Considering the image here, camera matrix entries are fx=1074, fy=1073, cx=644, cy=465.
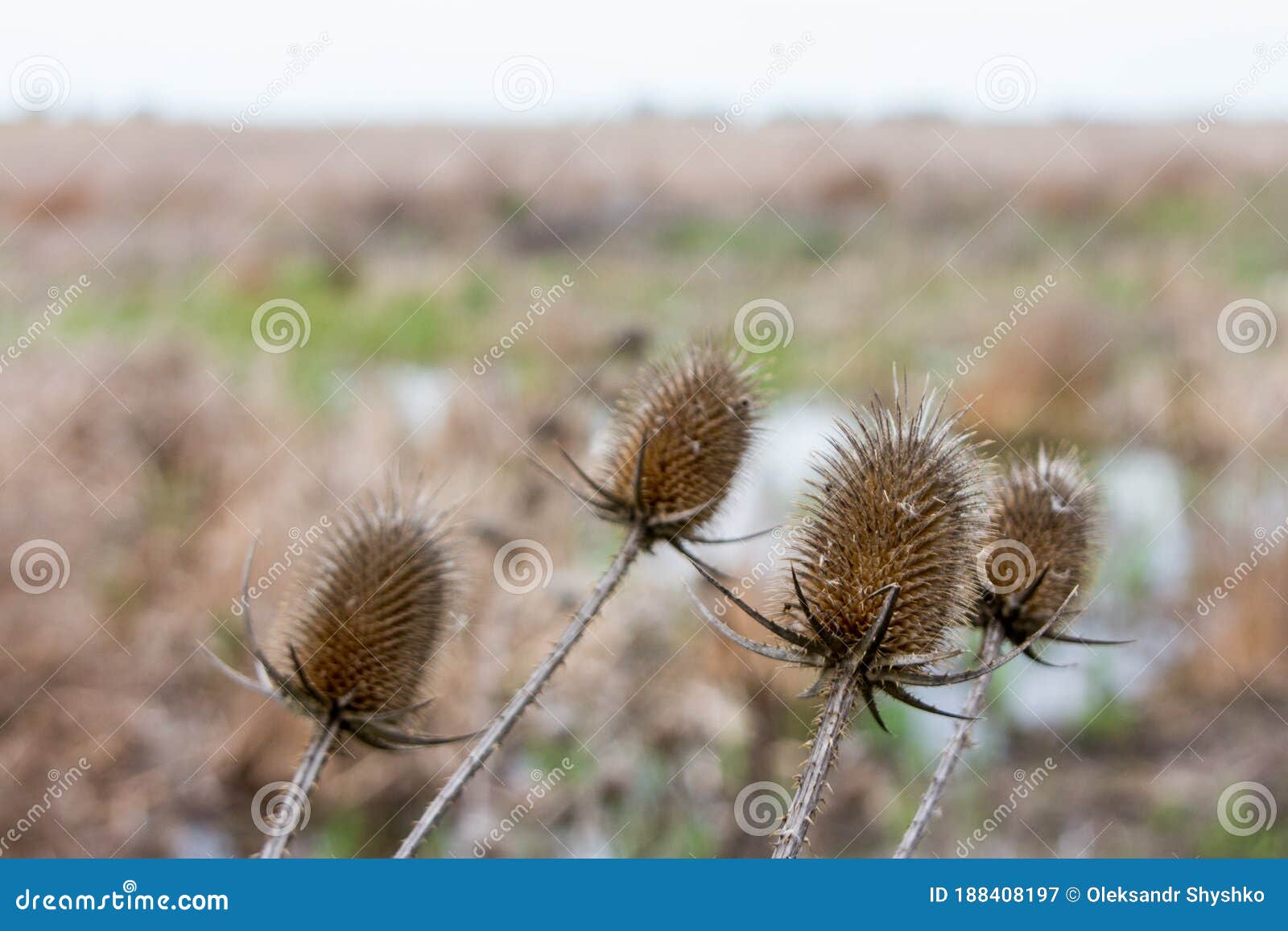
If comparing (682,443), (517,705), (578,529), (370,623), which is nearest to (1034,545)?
(682,443)

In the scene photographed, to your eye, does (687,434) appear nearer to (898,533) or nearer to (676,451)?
(676,451)

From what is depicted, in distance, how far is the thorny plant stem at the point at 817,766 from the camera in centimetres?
126

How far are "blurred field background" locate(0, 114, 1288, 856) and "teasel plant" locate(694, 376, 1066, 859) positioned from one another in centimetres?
17

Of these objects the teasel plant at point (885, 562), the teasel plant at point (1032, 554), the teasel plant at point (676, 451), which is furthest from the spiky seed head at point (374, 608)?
the teasel plant at point (1032, 554)

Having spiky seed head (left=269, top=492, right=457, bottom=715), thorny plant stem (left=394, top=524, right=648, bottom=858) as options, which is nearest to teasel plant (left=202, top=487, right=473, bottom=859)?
spiky seed head (left=269, top=492, right=457, bottom=715)

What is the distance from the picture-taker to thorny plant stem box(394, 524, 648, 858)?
1.37 m

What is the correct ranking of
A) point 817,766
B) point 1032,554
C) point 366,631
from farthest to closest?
point 366,631 < point 1032,554 < point 817,766

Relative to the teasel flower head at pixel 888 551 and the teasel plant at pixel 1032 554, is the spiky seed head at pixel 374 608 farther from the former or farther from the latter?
the teasel plant at pixel 1032 554

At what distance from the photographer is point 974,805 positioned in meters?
5.49

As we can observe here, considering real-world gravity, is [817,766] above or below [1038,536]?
below

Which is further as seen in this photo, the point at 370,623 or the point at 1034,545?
the point at 370,623

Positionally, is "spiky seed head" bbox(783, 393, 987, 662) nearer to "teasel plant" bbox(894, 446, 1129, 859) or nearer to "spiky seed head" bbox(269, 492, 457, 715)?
"teasel plant" bbox(894, 446, 1129, 859)

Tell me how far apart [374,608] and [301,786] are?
46 cm

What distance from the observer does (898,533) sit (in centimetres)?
153
